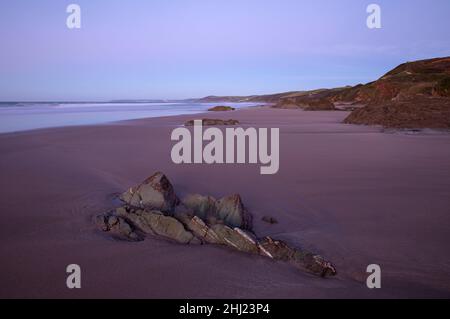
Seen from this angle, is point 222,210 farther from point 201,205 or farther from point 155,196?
point 155,196

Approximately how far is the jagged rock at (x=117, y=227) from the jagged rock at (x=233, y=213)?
864 millimetres

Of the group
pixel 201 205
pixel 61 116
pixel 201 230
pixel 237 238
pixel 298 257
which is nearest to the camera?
pixel 298 257

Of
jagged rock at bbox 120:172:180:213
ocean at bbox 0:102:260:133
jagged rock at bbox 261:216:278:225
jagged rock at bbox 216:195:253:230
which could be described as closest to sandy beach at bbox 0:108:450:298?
jagged rock at bbox 261:216:278:225

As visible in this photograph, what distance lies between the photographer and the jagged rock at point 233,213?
146 inches

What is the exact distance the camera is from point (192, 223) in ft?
11.6

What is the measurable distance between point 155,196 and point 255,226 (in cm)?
113

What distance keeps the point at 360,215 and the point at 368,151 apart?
4.43 meters

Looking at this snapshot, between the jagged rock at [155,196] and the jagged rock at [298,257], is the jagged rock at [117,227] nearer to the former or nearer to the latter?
the jagged rock at [155,196]

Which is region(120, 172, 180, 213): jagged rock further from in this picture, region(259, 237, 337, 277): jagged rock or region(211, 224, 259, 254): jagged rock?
region(259, 237, 337, 277): jagged rock

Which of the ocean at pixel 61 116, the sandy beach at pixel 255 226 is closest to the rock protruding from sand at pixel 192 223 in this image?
the sandy beach at pixel 255 226

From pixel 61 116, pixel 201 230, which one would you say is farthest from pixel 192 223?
pixel 61 116
